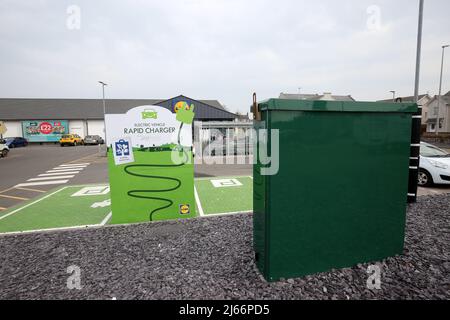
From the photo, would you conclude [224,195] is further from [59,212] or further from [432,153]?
[432,153]

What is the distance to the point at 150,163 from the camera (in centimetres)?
514

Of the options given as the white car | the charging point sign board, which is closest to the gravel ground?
the charging point sign board

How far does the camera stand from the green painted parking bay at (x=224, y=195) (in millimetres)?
6186

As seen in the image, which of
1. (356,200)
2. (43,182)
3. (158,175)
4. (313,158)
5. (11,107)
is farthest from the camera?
(11,107)

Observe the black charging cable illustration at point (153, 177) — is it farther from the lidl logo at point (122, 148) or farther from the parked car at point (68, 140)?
the parked car at point (68, 140)

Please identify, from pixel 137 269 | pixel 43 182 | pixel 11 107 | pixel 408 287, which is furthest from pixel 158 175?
pixel 11 107

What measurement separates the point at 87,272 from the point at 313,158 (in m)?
3.19

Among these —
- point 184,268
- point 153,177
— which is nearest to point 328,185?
point 184,268

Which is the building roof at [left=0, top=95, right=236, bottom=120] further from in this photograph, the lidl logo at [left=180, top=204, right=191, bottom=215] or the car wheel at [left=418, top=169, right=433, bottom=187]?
the lidl logo at [left=180, top=204, right=191, bottom=215]

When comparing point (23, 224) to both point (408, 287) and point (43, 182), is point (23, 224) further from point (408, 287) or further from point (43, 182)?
point (408, 287)

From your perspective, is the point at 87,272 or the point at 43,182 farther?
the point at 43,182

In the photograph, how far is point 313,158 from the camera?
279 centimetres

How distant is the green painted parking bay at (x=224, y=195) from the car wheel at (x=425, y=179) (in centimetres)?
558

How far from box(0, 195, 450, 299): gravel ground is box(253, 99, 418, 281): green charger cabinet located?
0.86 feet
